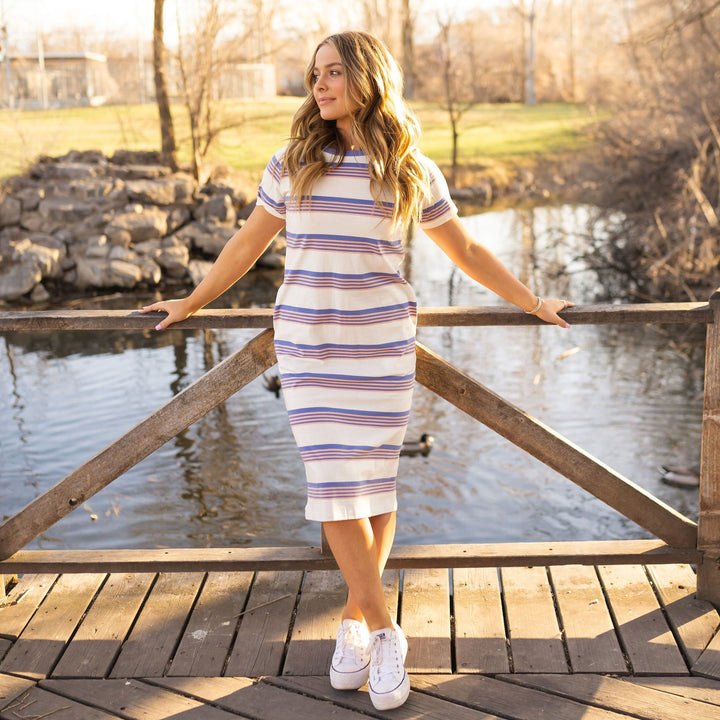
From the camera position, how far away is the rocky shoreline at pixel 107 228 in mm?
13953

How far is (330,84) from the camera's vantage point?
2.28m

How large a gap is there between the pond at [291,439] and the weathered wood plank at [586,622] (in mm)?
2883

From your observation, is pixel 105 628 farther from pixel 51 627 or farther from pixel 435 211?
pixel 435 211

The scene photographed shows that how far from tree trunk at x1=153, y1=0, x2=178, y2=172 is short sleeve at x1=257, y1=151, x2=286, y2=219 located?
16.7m

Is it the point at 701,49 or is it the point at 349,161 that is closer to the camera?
the point at 349,161

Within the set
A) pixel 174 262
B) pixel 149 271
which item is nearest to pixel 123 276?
pixel 149 271

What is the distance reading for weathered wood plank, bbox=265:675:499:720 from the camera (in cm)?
228

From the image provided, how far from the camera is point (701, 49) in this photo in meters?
12.5

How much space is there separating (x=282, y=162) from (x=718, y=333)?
136 cm

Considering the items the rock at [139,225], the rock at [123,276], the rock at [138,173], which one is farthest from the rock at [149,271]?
the rock at [138,173]

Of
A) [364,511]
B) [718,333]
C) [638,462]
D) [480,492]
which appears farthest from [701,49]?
[364,511]

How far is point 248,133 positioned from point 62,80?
9.03 metres

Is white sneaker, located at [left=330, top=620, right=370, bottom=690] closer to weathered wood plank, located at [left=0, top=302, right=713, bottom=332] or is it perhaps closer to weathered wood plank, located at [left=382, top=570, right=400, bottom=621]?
weathered wood plank, located at [left=382, top=570, right=400, bottom=621]

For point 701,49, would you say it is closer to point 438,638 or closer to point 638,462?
point 638,462
